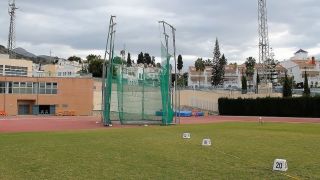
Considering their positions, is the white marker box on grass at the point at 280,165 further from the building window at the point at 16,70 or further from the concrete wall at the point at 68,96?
the building window at the point at 16,70

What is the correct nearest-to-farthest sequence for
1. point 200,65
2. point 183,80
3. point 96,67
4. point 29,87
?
1. point 29,87
2. point 96,67
3. point 183,80
4. point 200,65

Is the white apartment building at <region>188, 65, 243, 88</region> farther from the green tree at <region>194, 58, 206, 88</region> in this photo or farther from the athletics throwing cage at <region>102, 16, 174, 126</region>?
the athletics throwing cage at <region>102, 16, 174, 126</region>

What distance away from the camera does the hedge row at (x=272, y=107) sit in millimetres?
53156

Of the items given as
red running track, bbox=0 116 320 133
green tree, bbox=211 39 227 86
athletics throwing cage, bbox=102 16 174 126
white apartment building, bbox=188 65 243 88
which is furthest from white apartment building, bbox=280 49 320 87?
athletics throwing cage, bbox=102 16 174 126

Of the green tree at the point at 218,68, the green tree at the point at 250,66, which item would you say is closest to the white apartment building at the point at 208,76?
the green tree at the point at 250,66

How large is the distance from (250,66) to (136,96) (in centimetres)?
10544

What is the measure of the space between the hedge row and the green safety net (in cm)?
2389

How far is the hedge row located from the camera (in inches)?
2093

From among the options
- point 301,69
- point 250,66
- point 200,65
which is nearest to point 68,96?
point 250,66

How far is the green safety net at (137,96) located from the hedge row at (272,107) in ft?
78.4

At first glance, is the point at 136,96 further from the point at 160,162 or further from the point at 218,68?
the point at 218,68

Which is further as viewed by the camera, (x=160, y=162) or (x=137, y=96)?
(x=137, y=96)

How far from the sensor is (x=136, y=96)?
35.6 meters

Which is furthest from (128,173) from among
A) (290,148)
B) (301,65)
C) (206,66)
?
(206,66)
